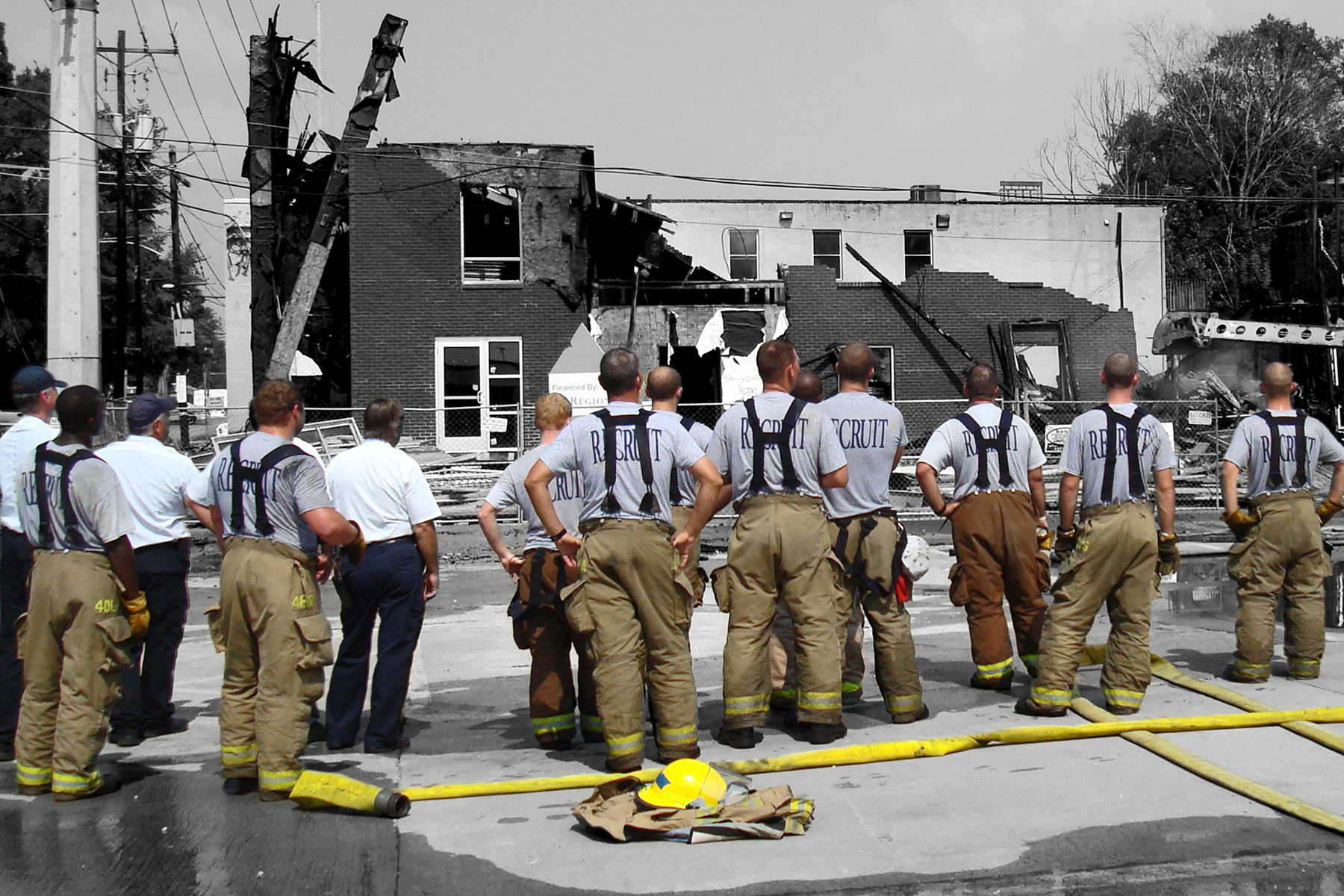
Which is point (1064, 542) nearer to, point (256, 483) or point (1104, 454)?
point (1104, 454)

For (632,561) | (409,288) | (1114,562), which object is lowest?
(1114,562)

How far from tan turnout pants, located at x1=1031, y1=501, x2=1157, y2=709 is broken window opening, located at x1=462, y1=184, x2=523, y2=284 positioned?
19.5 m

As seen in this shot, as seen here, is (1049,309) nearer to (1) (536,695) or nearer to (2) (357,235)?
(2) (357,235)

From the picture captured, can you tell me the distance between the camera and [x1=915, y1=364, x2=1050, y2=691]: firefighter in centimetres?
721

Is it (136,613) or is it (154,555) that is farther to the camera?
(154,555)

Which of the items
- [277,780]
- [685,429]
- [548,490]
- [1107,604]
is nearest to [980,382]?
[1107,604]

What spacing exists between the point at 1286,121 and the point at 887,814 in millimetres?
44442

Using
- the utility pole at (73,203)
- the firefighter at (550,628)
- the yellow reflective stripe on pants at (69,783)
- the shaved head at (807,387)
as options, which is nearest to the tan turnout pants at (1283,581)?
the shaved head at (807,387)

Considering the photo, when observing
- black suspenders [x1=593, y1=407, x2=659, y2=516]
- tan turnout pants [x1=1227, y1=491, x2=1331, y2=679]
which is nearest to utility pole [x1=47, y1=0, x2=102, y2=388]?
black suspenders [x1=593, y1=407, x2=659, y2=516]

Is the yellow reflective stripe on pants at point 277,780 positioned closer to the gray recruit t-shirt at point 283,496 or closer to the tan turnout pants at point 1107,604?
the gray recruit t-shirt at point 283,496

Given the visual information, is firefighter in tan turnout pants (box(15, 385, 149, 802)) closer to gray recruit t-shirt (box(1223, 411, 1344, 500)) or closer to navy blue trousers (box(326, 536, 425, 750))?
navy blue trousers (box(326, 536, 425, 750))

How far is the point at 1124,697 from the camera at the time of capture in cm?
673

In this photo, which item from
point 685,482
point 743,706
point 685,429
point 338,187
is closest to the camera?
point 685,429

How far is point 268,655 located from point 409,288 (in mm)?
20011
